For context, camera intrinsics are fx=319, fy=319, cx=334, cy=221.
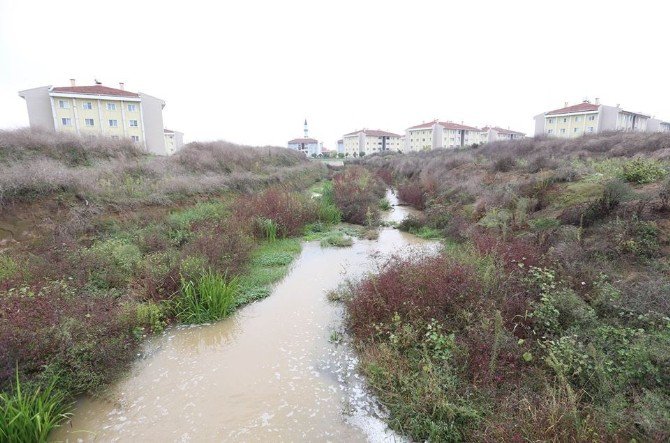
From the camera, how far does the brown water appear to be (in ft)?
11.6

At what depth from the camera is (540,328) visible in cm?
429

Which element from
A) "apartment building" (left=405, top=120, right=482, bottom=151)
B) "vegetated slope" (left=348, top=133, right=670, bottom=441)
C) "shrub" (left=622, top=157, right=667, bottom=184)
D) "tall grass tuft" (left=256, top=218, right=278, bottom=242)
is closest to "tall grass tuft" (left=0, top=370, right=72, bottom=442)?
"vegetated slope" (left=348, top=133, right=670, bottom=441)

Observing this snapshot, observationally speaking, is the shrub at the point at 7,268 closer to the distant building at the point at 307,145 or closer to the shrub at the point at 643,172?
the shrub at the point at 643,172

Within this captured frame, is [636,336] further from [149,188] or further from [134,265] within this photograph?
[149,188]

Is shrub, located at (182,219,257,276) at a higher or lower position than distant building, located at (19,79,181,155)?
lower

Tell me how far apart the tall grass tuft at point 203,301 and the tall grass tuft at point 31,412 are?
2150 mm

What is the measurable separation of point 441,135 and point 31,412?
63.9 meters

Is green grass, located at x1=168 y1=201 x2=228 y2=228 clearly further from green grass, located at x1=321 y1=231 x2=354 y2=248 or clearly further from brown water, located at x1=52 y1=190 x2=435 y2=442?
brown water, located at x1=52 y1=190 x2=435 y2=442

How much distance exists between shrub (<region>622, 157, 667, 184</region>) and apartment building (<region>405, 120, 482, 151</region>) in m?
53.0

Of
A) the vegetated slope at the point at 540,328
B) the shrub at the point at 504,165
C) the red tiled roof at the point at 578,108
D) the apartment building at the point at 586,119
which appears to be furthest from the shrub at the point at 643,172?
the red tiled roof at the point at 578,108

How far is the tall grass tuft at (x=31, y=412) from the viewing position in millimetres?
3017

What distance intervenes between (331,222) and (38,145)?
489 inches

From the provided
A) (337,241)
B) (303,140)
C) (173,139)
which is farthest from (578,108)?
(173,139)

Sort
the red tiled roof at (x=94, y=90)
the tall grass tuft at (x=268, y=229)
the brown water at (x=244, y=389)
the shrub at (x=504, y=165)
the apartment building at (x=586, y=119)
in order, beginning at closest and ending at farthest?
1. the brown water at (x=244, y=389)
2. the tall grass tuft at (x=268, y=229)
3. the shrub at (x=504, y=165)
4. the red tiled roof at (x=94, y=90)
5. the apartment building at (x=586, y=119)
